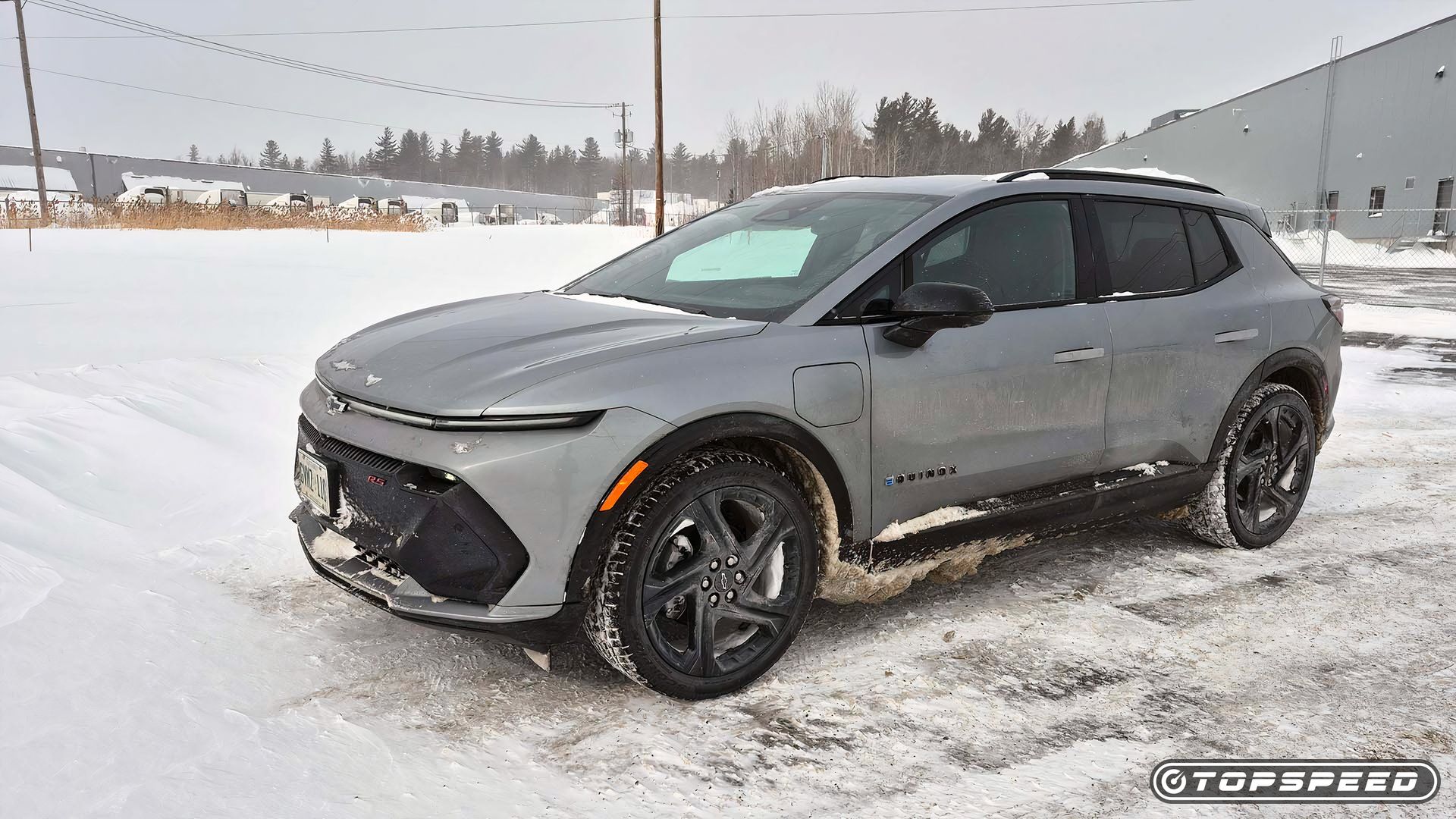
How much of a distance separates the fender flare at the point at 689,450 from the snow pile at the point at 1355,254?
27.3m

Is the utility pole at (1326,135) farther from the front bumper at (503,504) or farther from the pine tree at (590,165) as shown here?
the pine tree at (590,165)

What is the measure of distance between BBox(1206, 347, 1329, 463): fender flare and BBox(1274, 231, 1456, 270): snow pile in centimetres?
2433

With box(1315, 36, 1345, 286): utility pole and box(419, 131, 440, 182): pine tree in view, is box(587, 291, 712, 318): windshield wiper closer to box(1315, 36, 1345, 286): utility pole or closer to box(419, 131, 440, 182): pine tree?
box(1315, 36, 1345, 286): utility pole

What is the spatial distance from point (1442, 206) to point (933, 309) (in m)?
35.9

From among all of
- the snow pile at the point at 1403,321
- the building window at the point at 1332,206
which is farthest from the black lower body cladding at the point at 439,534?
the building window at the point at 1332,206

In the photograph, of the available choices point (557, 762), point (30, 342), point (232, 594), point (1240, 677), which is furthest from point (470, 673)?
point (30, 342)

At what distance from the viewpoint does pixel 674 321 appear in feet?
10.4

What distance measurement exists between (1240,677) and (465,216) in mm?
58934

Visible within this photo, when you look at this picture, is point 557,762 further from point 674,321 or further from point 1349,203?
point 1349,203

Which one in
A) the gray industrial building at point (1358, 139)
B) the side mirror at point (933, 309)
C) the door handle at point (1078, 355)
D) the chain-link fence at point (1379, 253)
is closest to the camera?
the side mirror at point (933, 309)

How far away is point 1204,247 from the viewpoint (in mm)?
4367

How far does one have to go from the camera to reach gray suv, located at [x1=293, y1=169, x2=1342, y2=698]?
264cm

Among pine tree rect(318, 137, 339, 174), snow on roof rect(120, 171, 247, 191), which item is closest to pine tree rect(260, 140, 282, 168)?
pine tree rect(318, 137, 339, 174)

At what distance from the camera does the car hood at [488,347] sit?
2682 mm
